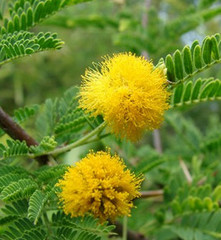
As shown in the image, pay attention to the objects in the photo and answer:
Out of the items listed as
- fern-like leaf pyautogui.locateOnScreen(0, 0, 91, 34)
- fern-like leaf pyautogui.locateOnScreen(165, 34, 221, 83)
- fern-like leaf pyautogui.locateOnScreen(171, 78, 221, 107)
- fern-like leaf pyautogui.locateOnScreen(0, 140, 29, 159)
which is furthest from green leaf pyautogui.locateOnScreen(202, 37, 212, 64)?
fern-like leaf pyautogui.locateOnScreen(0, 140, 29, 159)

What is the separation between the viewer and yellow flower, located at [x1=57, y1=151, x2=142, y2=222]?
3.47 ft

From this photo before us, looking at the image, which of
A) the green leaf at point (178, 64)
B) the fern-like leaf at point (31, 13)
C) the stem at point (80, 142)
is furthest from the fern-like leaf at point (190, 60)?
the fern-like leaf at point (31, 13)

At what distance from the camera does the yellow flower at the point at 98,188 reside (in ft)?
3.47

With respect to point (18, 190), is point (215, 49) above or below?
above

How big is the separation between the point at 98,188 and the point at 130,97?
0.90 feet

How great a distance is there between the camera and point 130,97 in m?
1.10

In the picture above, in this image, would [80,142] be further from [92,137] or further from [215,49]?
[215,49]

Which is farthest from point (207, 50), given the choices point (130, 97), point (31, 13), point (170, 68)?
point (31, 13)

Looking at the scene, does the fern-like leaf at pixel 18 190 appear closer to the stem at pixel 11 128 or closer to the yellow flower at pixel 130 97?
the stem at pixel 11 128

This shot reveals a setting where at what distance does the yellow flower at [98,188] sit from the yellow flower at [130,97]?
118mm

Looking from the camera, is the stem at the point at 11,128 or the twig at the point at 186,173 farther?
the twig at the point at 186,173

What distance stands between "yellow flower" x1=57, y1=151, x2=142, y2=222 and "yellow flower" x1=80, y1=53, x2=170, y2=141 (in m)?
0.12

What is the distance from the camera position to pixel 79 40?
6305mm

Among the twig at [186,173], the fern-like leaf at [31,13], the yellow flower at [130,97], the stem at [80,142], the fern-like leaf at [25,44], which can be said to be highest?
the fern-like leaf at [31,13]
